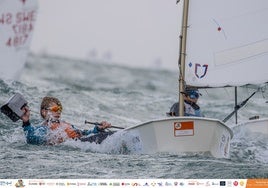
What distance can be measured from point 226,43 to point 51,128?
1.05 meters

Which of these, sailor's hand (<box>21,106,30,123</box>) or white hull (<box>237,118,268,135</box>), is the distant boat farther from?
sailor's hand (<box>21,106,30,123</box>)

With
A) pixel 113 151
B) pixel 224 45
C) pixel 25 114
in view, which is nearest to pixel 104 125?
pixel 113 151

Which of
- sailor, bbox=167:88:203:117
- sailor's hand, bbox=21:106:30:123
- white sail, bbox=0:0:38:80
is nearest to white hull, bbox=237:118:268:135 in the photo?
sailor, bbox=167:88:203:117

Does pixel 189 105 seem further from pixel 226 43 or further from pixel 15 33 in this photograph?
pixel 15 33

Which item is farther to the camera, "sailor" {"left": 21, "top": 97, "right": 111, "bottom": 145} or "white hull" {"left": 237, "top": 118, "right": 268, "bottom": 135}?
"white hull" {"left": 237, "top": 118, "right": 268, "bottom": 135}

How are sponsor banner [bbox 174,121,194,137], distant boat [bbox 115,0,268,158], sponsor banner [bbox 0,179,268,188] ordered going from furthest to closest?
1. distant boat [bbox 115,0,268,158]
2. sponsor banner [bbox 174,121,194,137]
3. sponsor banner [bbox 0,179,268,188]

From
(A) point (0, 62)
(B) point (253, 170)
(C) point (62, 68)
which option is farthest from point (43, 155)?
(C) point (62, 68)

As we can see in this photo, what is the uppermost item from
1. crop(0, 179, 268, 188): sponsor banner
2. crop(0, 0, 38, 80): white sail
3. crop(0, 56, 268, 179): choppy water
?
crop(0, 0, 38, 80): white sail

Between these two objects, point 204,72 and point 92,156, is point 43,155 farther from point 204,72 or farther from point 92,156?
point 204,72

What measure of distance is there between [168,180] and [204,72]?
707mm

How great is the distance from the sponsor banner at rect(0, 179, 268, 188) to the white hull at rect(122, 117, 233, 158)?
220mm

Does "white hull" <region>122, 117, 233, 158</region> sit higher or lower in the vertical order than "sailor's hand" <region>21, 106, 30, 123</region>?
lower

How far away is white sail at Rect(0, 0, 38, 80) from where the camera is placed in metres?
7.21

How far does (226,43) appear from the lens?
5.63m
